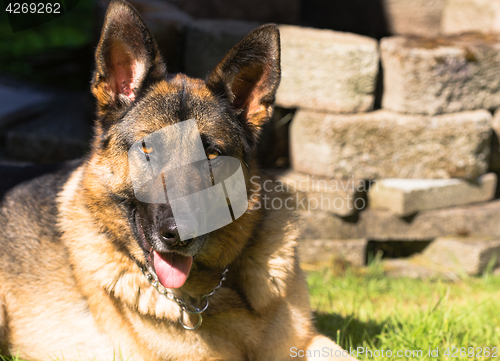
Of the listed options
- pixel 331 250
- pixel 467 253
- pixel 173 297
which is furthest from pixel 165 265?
pixel 467 253

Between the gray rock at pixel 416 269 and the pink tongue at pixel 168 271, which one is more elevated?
the pink tongue at pixel 168 271

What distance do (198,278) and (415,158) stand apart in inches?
109

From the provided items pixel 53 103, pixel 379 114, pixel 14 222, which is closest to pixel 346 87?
pixel 379 114

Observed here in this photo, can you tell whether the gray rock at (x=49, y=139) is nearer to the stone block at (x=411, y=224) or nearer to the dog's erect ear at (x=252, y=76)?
the stone block at (x=411, y=224)

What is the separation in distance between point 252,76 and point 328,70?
1.91 metres

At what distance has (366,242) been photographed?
15.5ft

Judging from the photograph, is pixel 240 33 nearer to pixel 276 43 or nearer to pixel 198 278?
pixel 276 43

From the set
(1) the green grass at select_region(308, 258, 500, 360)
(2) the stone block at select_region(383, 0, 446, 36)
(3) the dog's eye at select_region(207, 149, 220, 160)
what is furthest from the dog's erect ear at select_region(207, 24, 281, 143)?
(2) the stone block at select_region(383, 0, 446, 36)

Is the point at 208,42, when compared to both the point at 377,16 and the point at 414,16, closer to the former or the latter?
the point at 377,16

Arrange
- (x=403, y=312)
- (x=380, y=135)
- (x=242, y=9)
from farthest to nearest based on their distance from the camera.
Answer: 1. (x=242, y=9)
2. (x=380, y=135)
3. (x=403, y=312)

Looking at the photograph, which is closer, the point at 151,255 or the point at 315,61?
the point at 151,255

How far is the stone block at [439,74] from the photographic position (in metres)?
4.20

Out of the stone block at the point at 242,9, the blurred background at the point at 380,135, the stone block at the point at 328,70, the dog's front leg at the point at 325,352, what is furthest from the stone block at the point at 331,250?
the stone block at the point at 242,9

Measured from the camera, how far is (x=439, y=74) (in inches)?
166
